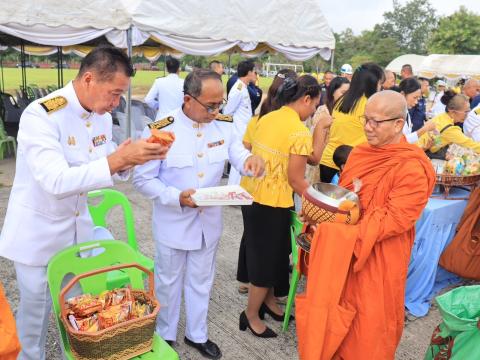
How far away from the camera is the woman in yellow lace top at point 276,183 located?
2.80m

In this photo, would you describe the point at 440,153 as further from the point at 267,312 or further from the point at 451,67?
the point at 451,67

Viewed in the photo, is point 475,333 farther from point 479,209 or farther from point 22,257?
point 22,257

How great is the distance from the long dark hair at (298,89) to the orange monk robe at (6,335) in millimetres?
2079

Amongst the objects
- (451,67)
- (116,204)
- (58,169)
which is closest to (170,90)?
(116,204)

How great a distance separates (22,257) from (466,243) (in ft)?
11.1

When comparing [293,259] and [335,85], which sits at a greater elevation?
[335,85]

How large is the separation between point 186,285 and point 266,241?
0.63 metres

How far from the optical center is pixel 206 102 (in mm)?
2350

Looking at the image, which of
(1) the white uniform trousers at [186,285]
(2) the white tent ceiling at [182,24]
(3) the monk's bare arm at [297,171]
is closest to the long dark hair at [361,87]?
(3) the monk's bare arm at [297,171]

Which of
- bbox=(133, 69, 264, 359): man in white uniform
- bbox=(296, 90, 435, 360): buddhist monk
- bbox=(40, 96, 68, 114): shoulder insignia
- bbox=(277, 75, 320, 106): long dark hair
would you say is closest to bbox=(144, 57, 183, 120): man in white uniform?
bbox=(277, 75, 320, 106): long dark hair

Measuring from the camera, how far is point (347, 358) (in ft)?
7.43

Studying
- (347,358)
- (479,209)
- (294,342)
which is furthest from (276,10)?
(347,358)

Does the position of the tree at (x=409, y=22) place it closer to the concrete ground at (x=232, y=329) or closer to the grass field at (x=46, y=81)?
the grass field at (x=46, y=81)

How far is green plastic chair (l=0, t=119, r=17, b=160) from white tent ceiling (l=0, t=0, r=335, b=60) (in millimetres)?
2602
